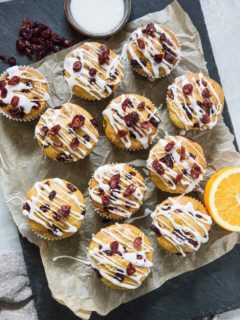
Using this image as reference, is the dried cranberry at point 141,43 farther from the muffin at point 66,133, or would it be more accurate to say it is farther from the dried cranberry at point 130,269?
the dried cranberry at point 130,269

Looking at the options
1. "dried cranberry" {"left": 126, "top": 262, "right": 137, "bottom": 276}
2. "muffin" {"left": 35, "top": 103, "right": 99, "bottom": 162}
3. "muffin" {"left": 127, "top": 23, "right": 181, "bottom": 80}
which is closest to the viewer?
"dried cranberry" {"left": 126, "top": 262, "right": 137, "bottom": 276}

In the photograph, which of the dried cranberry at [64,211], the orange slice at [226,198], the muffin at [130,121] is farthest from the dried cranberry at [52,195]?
Answer: the orange slice at [226,198]

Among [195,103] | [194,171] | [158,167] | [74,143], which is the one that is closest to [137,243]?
[158,167]

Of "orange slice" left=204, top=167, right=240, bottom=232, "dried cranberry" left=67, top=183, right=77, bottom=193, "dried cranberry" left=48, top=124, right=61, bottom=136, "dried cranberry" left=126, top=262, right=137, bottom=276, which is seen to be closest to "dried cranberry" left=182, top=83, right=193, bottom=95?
"orange slice" left=204, top=167, right=240, bottom=232

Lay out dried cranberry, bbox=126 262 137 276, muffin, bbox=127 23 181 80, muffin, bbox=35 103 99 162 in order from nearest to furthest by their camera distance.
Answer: dried cranberry, bbox=126 262 137 276 → muffin, bbox=35 103 99 162 → muffin, bbox=127 23 181 80

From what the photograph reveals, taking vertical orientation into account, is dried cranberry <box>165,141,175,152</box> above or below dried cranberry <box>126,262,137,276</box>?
above

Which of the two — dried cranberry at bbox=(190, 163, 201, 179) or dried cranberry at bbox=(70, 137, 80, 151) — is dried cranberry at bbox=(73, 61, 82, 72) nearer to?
dried cranberry at bbox=(70, 137, 80, 151)
